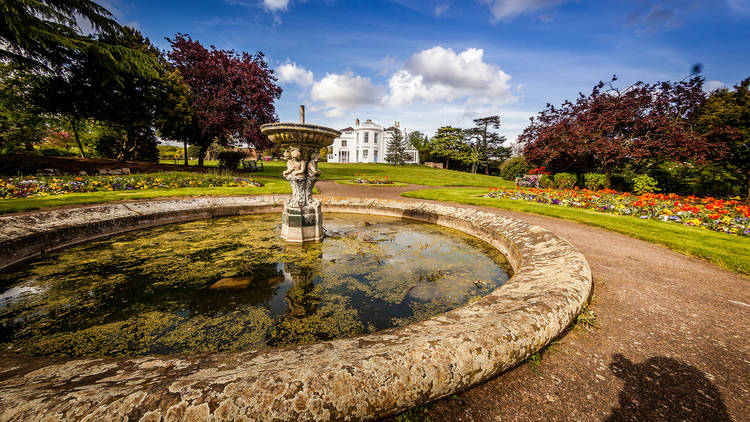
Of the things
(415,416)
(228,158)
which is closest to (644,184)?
(415,416)

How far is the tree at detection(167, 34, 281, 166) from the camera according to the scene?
17172mm

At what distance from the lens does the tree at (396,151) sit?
49.9 meters

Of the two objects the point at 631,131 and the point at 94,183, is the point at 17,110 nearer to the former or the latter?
the point at 94,183

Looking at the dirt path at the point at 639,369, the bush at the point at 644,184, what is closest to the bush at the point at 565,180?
the bush at the point at 644,184

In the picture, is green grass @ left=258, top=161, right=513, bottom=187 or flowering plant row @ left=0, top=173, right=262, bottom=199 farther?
green grass @ left=258, top=161, right=513, bottom=187

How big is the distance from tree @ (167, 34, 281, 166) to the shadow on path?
788 inches

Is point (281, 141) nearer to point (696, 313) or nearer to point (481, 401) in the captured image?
point (481, 401)

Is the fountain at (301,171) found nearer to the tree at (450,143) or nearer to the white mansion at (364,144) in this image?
the tree at (450,143)

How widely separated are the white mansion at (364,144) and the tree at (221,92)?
32.8 metres

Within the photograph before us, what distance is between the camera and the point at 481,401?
1.39m

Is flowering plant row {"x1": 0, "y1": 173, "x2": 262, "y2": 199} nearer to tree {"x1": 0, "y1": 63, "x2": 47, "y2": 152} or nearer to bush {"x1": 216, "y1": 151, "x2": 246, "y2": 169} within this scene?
tree {"x1": 0, "y1": 63, "x2": 47, "y2": 152}

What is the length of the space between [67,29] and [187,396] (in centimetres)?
1736

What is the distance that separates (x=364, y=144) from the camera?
51031 mm

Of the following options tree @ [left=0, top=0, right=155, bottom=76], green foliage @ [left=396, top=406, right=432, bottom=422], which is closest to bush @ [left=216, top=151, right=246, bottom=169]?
tree @ [left=0, top=0, right=155, bottom=76]
